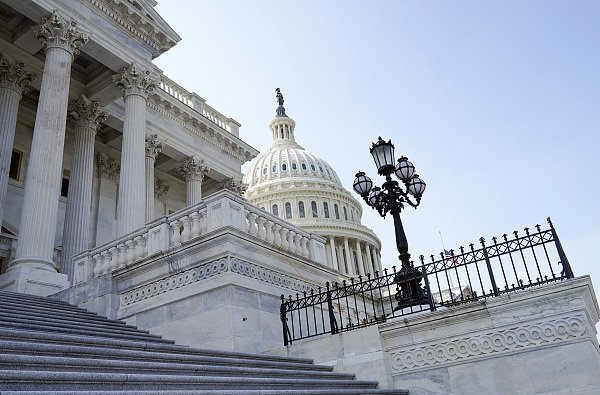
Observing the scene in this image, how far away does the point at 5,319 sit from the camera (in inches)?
304

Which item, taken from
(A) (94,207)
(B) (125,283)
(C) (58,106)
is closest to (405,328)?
(B) (125,283)

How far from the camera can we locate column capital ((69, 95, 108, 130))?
21.8 meters

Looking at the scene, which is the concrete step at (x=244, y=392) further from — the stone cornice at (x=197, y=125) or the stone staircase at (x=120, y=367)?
the stone cornice at (x=197, y=125)

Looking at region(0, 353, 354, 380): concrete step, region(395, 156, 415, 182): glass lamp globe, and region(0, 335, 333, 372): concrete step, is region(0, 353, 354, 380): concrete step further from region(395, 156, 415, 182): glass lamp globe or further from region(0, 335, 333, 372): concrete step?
region(395, 156, 415, 182): glass lamp globe

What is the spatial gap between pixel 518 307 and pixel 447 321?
1133 millimetres

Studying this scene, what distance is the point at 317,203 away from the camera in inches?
3922

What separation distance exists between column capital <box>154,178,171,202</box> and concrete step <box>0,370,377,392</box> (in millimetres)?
23805

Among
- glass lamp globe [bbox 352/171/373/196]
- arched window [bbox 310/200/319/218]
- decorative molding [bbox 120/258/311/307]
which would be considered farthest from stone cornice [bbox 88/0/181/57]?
arched window [bbox 310/200/319/218]

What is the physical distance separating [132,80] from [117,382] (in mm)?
17726

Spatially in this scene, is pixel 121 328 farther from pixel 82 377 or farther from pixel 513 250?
pixel 513 250

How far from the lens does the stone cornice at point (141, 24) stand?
66.0 ft

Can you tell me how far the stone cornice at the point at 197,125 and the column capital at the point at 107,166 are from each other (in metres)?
3.47

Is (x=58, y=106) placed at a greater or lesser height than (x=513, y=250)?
greater

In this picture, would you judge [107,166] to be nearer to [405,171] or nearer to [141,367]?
[405,171]
